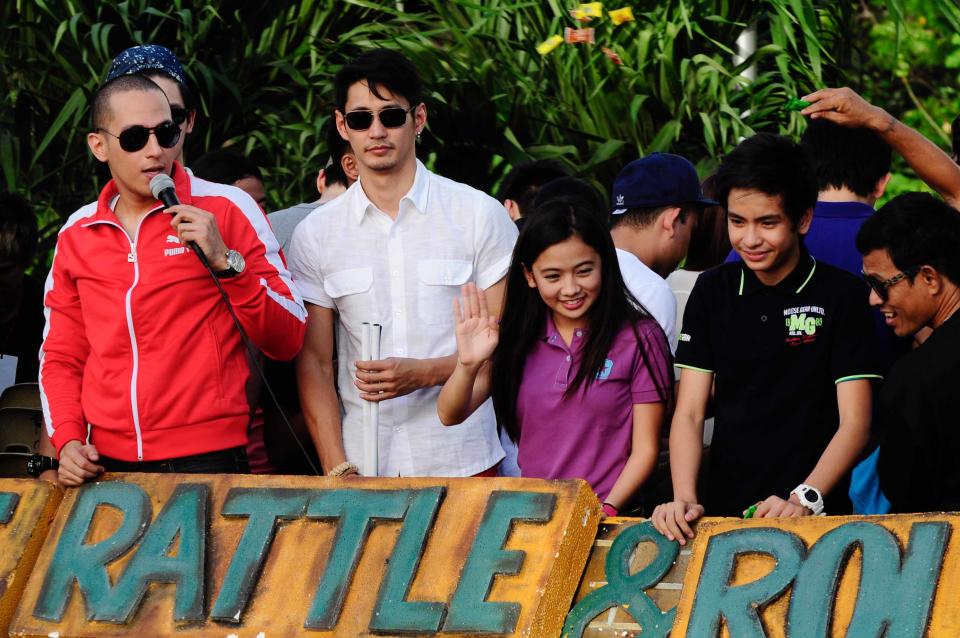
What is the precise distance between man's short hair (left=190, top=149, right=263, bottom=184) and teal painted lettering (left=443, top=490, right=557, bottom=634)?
249cm

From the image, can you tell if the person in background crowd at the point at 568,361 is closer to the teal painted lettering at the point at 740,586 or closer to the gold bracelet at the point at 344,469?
the gold bracelet at the point at 344,469

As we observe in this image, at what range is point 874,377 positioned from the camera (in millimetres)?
3781

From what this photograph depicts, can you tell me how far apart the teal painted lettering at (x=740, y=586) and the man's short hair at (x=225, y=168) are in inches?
116

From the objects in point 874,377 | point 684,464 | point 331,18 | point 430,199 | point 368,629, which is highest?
point 331,18

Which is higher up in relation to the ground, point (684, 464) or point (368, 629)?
point (684, 464)

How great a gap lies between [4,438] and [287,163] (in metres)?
3.14

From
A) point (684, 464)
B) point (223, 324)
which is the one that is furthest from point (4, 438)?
point (684, 464)

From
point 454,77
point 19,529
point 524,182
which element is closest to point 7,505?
point 19,529

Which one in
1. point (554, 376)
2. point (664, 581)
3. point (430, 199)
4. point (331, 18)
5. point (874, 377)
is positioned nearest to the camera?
point (664, 581)

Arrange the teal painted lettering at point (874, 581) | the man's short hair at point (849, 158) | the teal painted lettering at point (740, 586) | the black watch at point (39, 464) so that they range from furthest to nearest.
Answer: the man's short hair at point (849, 158), the black watch at point (39, 464), the teal painted lettering at point (740, 586), the teal painted lettering at point (874, 581)

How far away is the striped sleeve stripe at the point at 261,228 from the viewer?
413cm

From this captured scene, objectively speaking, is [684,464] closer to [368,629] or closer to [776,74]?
[368,629]

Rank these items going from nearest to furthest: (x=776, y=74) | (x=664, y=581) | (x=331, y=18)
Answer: (x=664, y=581) < (x=776, y=74) < (x=331, y=18)

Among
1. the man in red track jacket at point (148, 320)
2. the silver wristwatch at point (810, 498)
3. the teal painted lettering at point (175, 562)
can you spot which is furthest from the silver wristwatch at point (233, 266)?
the silver wristwatch at point (810, 498)
